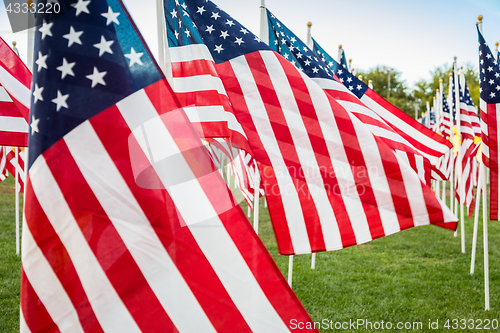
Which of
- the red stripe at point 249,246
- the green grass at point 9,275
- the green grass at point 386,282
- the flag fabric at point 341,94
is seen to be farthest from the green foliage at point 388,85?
the red stripe at point 249,246

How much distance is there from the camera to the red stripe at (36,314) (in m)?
1.88

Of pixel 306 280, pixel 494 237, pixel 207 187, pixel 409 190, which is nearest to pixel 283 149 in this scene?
pixel 409 190

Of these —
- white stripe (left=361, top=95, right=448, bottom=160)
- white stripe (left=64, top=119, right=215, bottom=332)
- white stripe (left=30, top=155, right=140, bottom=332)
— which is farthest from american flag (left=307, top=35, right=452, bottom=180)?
white stripe (left=30, top=155, right=140, bottom=332)

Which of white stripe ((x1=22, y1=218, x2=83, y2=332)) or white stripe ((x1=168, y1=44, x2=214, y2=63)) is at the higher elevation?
white stripe ((x1=168, y1=44, x2=214, y2=63))

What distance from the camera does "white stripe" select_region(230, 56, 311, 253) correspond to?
3.73 m

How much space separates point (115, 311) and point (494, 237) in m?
13.4

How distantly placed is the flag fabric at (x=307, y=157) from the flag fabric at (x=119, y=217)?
5.56 feet

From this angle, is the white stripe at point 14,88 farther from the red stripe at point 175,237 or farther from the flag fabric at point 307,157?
the red stripe at point 175,237

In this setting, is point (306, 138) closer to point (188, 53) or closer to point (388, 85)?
point (188, 53)

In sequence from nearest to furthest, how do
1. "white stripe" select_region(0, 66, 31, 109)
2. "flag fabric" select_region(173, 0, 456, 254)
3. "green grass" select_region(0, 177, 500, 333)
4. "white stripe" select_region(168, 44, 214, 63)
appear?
"flag fabric" select_region(173, 0, 456, 254) → "white stripe" select_region(168, 44, 214, 63) → "white stripe" select_region(0, 66, 31, 109) → "green grass" select_region(0, 177, 500, 333)

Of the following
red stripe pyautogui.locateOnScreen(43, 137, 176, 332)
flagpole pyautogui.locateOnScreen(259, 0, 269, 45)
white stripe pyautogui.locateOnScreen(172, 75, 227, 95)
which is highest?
flagpole pyautogui.locateOnScreen(259, 0, 269, 45)

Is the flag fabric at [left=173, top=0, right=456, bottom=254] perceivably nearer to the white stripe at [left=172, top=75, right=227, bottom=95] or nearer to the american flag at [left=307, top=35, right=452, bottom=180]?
the white stripe at [left=172, top=75, right=227, bottom=95]

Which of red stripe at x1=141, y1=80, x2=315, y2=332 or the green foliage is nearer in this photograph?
red stripe at x1=141, y1=80, x2=315, y2=332

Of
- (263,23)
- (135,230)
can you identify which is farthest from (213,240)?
(263,23)
